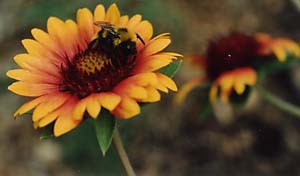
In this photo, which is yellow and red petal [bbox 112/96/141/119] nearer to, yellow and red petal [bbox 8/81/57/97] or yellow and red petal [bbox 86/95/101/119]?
yellow and red petal [bbox 86/95/101/119]

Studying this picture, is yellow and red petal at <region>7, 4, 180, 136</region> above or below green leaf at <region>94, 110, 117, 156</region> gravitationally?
above

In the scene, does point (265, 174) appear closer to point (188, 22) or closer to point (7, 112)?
point (188, 22)

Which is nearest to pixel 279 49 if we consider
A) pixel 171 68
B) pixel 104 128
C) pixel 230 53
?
pixel 230 53

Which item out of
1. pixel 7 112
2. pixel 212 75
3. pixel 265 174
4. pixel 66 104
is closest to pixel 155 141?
pixel 265 174

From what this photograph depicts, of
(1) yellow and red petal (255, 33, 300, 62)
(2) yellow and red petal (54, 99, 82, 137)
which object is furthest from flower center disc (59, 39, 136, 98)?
(1) yellow and red petal (255, 33, 300, 62)

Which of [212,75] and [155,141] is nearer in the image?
[212,75]

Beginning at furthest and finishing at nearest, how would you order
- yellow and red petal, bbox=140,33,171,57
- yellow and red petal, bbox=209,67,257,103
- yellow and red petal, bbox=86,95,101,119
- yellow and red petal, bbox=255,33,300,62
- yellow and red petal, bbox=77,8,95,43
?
yellow and red petal, bbox=255,33,300,62
yellow and red petal, bbox=209,67,257,103
yellow and red petal, bbox=77,8,95,43
yellow and red petal, bbox=140,33,171,57
yellow and red petal, bbox=86,95,101,119

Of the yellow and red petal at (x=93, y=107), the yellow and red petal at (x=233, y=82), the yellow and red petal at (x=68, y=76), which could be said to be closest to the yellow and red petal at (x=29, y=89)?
the yellow and red petal at (x=68, y=76)

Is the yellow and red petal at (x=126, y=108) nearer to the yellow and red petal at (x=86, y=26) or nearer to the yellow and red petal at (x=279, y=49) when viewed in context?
the yellow and red petal at (x=86, y=26)
